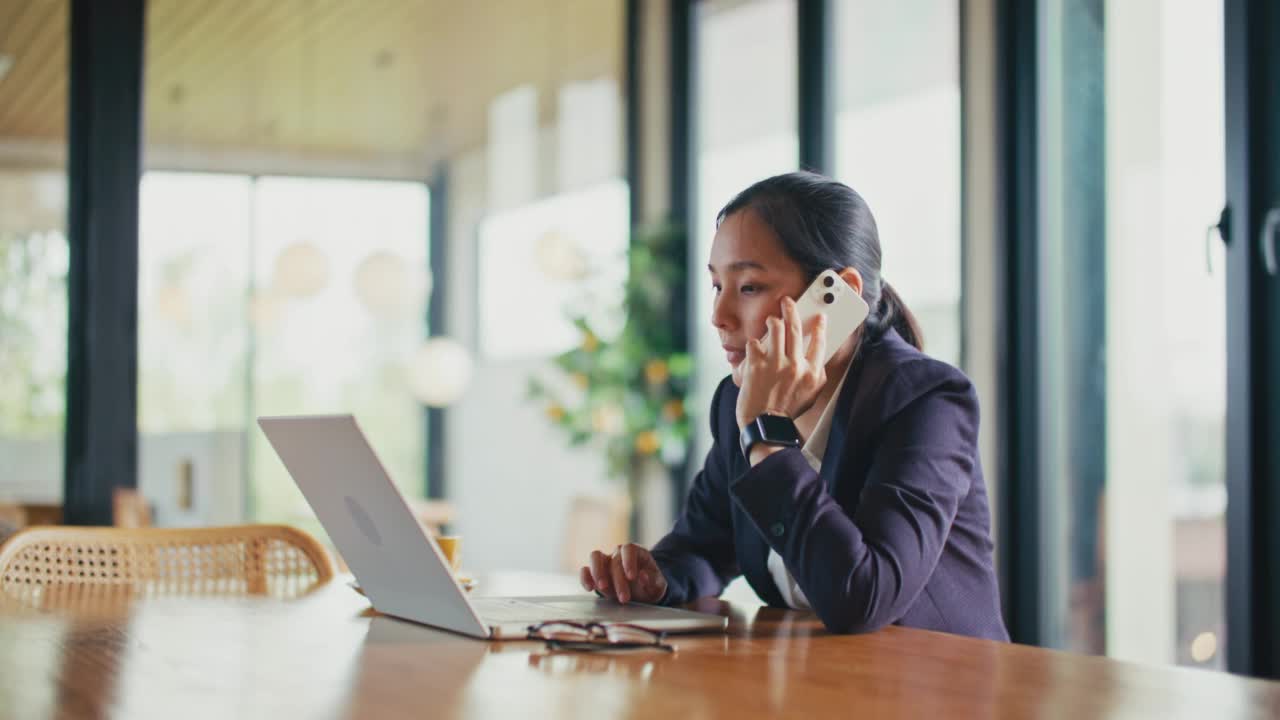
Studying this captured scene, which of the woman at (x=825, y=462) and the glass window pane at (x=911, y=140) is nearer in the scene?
the woman at (x=825, y=462)

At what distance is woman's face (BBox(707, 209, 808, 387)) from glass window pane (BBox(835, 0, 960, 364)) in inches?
84.9

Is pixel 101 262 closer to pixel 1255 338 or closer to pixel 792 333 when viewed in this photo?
pixel 792 333

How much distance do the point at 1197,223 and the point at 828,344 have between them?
1.77m

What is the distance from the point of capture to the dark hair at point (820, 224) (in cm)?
178

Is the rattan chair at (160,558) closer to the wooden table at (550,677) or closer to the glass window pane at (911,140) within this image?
the wooden table at (550,677)

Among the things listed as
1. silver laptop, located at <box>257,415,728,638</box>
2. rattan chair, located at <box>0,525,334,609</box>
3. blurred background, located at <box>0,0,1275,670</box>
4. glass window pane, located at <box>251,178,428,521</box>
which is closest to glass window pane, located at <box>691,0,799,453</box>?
blurred background, located at <box>0,0,1275,670</box>

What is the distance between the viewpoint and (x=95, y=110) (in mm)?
4152

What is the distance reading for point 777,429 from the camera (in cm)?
157

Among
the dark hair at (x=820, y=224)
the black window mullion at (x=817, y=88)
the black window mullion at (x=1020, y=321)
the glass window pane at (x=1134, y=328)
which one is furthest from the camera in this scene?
the black window mullion at (x=817, y=88)

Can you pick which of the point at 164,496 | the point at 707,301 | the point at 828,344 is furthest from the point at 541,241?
the point at 828,344

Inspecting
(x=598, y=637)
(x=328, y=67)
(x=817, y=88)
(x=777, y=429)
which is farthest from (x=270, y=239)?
(x=598, y=637)

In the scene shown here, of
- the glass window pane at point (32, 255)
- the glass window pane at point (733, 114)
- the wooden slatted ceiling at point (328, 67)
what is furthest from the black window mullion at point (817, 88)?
the glass window pane at point (32, 255)

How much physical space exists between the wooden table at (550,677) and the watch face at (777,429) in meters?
0.23

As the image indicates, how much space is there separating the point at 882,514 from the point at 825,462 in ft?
0.71
